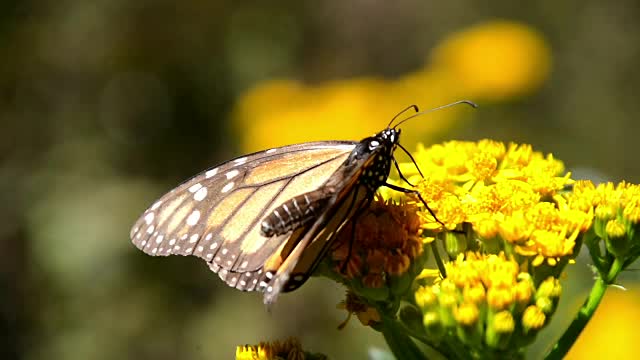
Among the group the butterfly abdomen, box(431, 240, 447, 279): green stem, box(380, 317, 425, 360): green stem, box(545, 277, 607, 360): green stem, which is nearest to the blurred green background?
box(545, 277, 607, 360): green stem

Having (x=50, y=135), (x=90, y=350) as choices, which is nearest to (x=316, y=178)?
(x=90, y=350)

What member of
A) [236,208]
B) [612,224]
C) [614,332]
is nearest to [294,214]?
[236,208]

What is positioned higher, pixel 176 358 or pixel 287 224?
pixel 287 224

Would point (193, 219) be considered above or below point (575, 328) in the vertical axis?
above

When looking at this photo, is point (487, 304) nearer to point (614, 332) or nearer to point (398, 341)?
point (398, 341)

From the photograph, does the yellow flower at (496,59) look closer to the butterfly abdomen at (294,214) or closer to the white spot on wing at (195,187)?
the white spot on wing at (195,187)

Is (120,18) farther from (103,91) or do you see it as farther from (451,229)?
(451,229)

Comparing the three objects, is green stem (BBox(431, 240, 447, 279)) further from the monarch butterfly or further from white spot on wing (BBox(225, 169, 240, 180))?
white spot on wing (BBox(225, 169, 240, 180))
